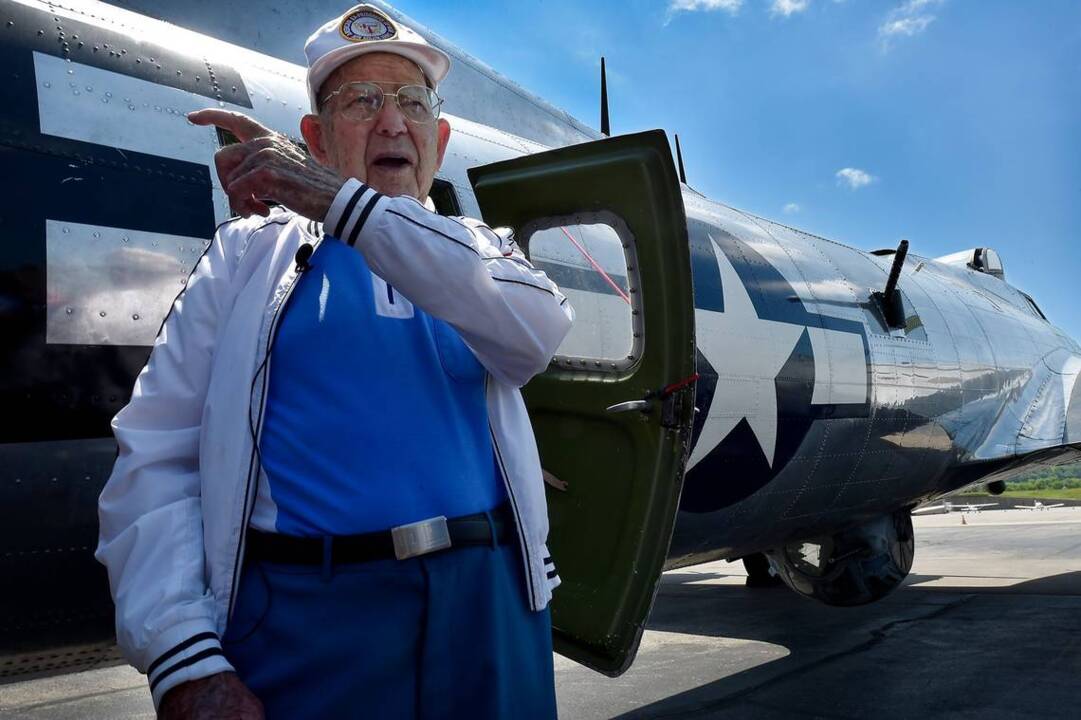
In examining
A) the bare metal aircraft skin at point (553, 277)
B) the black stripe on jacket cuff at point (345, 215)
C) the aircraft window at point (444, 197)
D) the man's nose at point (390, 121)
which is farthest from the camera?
the aircraft window at point (444, 197)

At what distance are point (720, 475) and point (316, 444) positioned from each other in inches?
144

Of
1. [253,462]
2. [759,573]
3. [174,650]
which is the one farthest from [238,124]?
[759,573]

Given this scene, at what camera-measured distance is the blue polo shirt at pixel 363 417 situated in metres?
1.57

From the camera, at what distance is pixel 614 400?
140 inches

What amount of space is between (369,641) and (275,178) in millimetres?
829

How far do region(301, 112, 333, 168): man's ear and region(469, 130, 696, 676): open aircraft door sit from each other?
5.20 feet

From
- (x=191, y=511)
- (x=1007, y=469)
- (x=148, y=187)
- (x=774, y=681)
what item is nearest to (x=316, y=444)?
(x=191, y=511)

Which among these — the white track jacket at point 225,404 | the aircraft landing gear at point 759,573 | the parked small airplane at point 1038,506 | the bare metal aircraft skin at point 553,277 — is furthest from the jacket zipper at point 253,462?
the parked small airplane at point 1038,506

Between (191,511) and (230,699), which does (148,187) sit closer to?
(191,511)

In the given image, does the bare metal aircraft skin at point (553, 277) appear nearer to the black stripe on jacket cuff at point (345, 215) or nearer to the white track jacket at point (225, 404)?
the white track jacket at point (225, 404)

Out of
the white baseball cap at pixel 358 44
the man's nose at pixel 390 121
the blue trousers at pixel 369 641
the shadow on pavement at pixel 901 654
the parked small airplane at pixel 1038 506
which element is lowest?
the parked small airplane at pixel 1038 506

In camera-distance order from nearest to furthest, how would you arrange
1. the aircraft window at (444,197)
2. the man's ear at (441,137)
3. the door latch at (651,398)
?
the man's ear at (441,137), the door latch at (651,398), the aircraft window at (444,197)

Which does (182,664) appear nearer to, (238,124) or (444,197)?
(238,124)

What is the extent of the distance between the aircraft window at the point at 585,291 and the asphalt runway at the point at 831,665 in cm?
254
